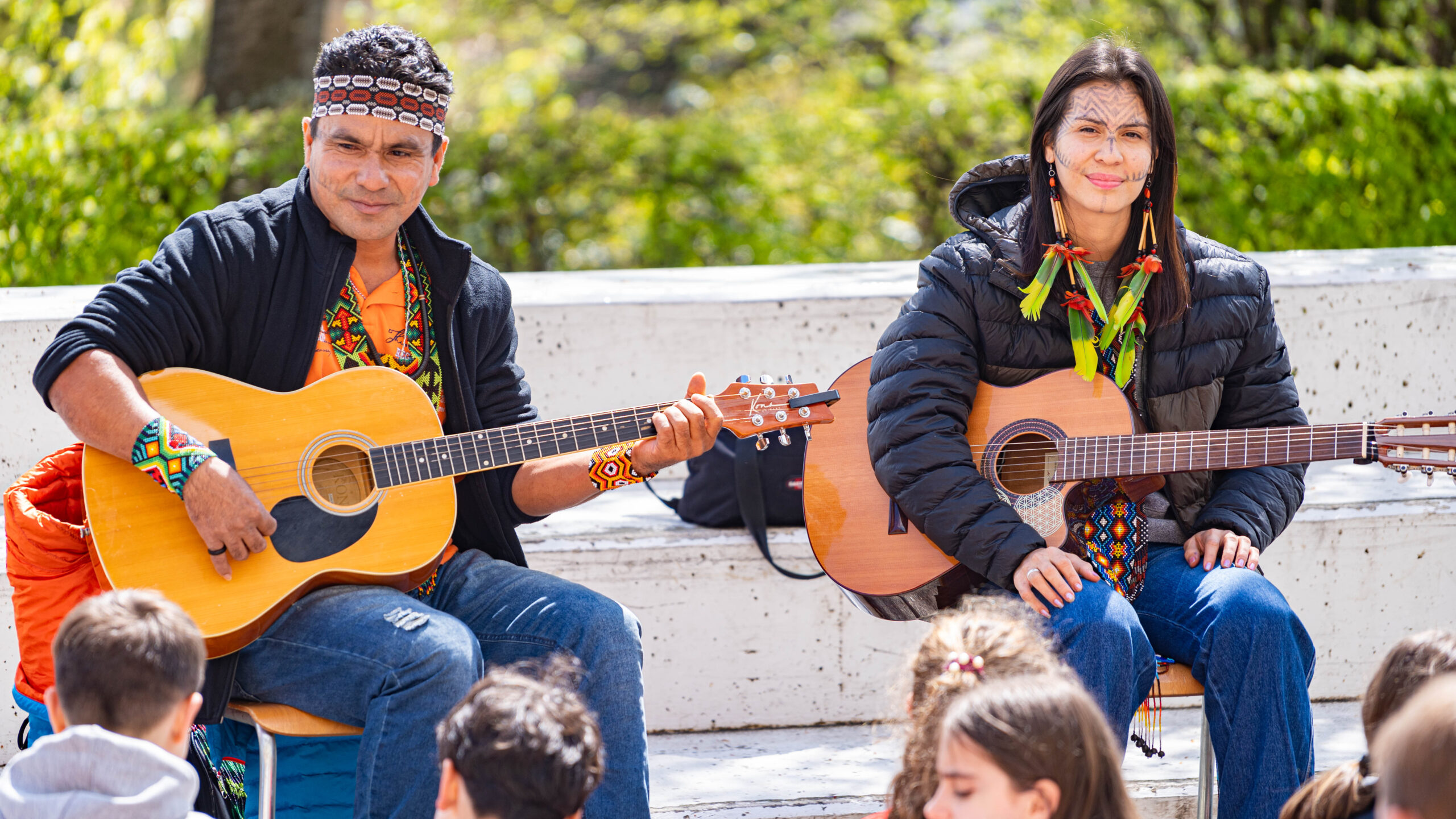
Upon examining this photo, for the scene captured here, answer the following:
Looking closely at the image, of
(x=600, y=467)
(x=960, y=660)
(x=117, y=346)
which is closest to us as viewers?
(x=960, y=660)

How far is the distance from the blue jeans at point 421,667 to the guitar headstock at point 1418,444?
1.50 metres

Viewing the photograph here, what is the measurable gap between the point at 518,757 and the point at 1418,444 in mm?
1825

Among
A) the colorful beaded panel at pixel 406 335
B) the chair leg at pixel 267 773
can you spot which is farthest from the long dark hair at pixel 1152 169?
the chair leg at pixel 267 773

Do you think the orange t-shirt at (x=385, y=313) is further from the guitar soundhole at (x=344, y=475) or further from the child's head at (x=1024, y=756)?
the child's head at (x=1024, y=756)

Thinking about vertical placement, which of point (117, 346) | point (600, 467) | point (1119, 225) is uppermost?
point (1119, 225)

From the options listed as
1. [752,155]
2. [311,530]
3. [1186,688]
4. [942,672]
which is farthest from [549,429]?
[752,155]

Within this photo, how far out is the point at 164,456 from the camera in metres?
2.49

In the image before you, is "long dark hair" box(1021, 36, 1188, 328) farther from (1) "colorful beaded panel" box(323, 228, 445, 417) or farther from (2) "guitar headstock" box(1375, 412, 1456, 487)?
(1) "colorful beaded panel" box(323, 228, 445, 417)

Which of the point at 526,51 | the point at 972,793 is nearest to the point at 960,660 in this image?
the point at 972,793

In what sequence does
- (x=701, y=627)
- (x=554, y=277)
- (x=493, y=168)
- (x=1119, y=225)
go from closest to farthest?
(x=1119, y=225), (x=701, y=627), (x=554, y=277), (x=493, y=168)

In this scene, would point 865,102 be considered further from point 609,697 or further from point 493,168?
point 609,697

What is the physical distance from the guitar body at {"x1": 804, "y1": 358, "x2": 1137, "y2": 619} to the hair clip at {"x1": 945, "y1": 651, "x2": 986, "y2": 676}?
2.12 ft

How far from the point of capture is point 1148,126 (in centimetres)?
291

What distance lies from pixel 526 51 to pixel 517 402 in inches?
318
